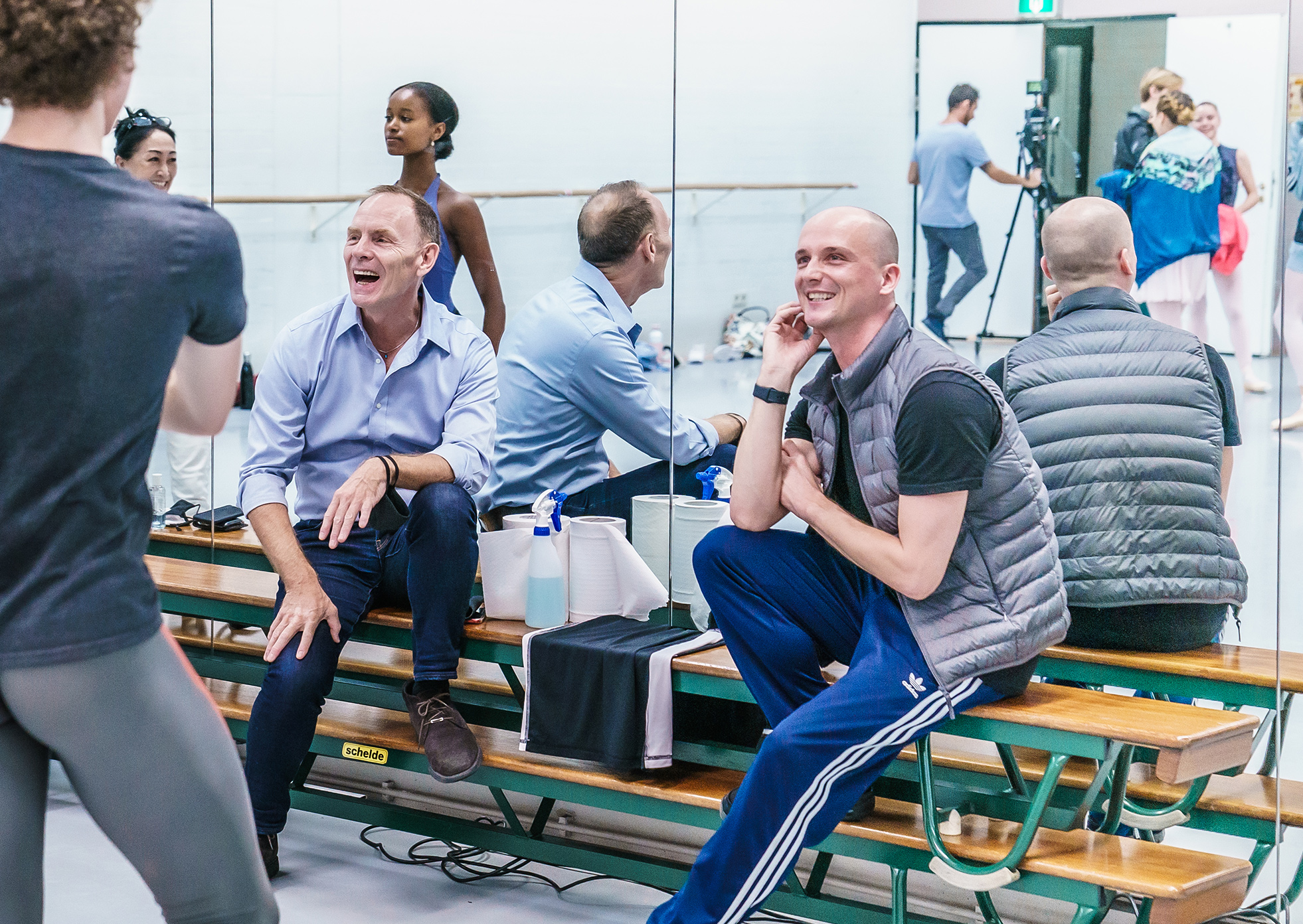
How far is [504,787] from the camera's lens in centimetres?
290

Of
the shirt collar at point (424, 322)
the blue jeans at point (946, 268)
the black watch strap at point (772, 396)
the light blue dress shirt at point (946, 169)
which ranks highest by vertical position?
the light blue dress shirt at point (946, 169)

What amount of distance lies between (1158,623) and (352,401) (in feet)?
5.45

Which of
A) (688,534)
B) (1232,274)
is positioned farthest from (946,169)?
(688,534)

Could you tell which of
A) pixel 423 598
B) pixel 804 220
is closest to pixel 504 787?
pixel 423 598

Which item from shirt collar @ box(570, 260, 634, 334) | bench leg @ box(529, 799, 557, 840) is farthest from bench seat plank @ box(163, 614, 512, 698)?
shirt collar @ box(570, 260, 634, 334)

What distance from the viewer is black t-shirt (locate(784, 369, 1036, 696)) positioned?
7.32 feet

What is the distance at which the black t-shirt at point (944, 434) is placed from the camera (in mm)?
2230

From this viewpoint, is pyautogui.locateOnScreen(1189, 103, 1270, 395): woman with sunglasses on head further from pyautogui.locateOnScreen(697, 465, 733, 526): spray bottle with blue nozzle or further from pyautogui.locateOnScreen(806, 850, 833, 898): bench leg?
pyautogui.locateOnScreen(806, 850, 833, 898): bench leg

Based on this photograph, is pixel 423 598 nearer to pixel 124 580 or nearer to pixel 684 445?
pixel 684 445

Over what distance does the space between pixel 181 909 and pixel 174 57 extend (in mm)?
3104

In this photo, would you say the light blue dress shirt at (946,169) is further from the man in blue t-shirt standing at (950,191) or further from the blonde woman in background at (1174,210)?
the blonde woman in background at (1174,210)

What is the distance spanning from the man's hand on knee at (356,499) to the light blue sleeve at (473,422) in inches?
6.2

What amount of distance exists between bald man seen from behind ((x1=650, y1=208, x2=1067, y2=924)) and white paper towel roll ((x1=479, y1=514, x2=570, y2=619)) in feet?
2.03

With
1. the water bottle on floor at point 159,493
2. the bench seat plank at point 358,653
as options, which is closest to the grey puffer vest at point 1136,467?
the bench seat plank at point 358,653
